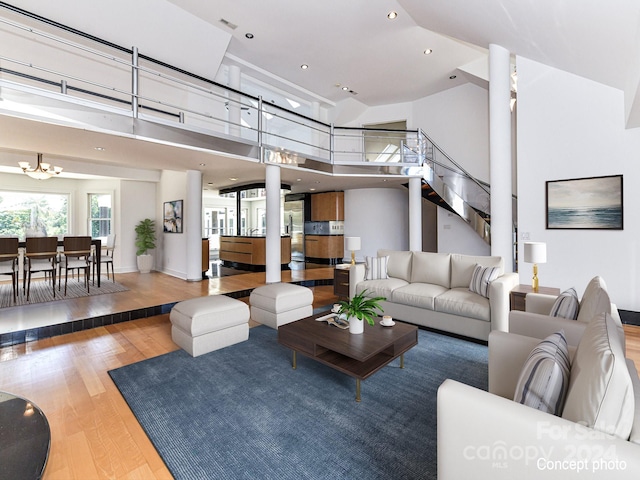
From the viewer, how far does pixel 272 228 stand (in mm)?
6340

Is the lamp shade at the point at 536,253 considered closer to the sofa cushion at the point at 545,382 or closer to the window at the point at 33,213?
the sofa cushion at the point at 545,382

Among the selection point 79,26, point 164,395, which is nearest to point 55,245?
point 79,26

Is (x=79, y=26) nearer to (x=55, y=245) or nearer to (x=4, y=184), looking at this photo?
(x=55, y=245)

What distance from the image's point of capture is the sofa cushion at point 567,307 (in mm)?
2299

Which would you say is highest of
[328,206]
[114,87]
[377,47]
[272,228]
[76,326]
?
[377,47]

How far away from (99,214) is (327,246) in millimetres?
6717

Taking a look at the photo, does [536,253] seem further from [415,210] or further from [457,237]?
[457,237]

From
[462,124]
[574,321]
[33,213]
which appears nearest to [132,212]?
[33,213]

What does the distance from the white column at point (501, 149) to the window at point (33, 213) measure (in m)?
9.74

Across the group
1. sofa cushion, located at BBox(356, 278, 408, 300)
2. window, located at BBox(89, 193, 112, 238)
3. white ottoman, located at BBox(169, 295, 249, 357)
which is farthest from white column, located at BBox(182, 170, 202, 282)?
sofa cushion, located at BBox(356, 278, 408, 300)

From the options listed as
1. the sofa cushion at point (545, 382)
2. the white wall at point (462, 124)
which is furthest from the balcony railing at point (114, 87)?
the sofa cushion at point (545, 382)

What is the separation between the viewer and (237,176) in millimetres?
7715

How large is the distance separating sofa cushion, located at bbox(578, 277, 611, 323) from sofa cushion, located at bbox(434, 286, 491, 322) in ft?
3.63

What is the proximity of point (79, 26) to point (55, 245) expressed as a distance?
11.9 feet
